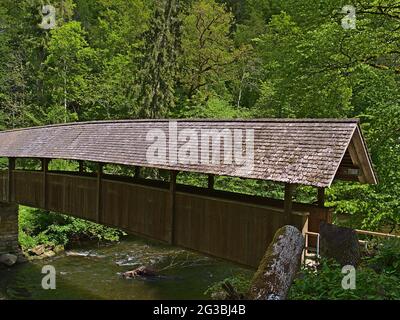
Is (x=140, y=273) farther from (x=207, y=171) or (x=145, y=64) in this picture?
(x=145, y=64)

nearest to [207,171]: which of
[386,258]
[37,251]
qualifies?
[386,258]

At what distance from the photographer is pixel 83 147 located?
13438mm

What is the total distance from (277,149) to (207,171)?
4.92ft

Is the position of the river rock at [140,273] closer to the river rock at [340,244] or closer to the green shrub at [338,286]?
the river rock at [340,244]

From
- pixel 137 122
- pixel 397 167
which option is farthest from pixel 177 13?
pixel 397 167

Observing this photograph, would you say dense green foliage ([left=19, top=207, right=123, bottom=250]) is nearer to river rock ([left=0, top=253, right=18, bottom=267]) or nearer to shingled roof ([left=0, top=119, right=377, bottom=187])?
river rock ([left=0, top=253, right=18, bottom=267])

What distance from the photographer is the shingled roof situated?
8070 mm

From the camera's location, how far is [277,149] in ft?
29.1

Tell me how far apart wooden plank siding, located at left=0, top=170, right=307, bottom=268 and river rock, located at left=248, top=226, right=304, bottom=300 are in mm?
1659

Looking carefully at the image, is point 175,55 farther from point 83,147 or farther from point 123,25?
point 83,147

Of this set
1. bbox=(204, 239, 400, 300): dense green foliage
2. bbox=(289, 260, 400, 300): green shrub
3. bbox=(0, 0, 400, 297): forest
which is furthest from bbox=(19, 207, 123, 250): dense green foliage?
bbox=(289, 260, 400, 300): green shrub

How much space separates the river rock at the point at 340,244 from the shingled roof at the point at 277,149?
974 millimetres
